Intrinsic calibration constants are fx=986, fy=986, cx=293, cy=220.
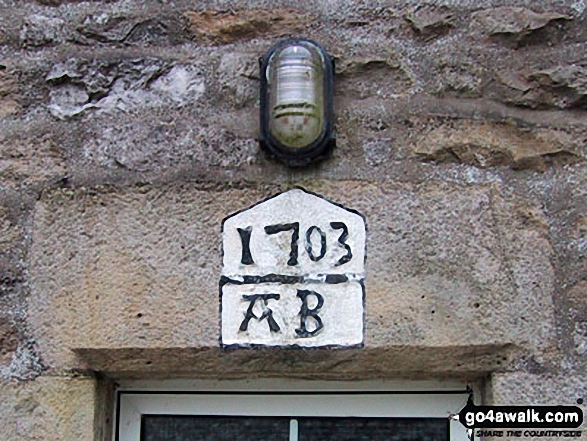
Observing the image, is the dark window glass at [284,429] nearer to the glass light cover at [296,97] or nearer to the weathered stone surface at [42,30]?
the glass light cover at [296,97]

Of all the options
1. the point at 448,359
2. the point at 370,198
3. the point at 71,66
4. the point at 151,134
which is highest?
the point at 71,66

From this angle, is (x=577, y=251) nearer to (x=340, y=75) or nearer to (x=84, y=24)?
(x=340, y=75)

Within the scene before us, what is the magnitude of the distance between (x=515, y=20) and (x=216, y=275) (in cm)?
72

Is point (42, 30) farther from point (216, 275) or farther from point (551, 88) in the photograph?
point (551, 88)

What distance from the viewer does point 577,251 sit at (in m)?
1.74

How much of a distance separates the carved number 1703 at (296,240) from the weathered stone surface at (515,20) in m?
0.47

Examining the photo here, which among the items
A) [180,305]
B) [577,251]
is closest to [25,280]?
Result: [180,305]

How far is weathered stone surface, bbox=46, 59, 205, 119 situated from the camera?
73.9 inches

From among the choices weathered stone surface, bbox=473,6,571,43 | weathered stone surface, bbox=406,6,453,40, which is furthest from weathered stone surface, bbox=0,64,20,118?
weathered stone surface, bbox=473,6,571,43

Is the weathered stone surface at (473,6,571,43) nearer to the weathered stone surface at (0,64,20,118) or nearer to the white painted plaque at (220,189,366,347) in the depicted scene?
the white painted plaque at (220,189,366,347)

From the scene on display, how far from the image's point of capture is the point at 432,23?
72.5 inches

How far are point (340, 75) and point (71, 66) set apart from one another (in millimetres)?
520

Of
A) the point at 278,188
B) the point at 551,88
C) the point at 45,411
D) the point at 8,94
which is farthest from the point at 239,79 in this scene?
the point at 45,411

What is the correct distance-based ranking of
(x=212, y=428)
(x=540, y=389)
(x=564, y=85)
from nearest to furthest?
(x=540, y=389) → (x=564, y=85) → (x=212, y=428)
